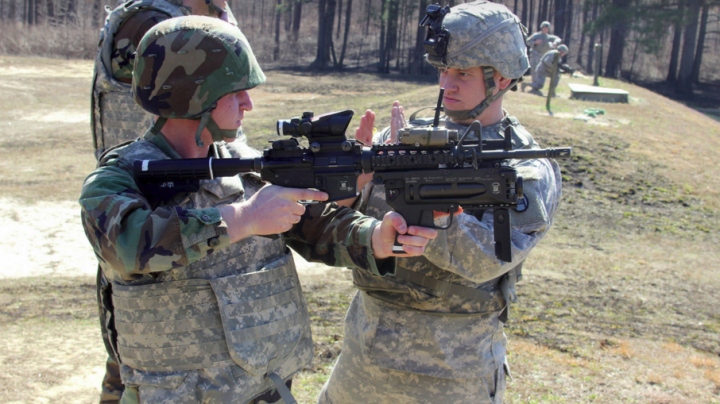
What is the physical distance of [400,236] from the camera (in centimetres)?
238

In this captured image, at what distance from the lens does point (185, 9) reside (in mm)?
3566

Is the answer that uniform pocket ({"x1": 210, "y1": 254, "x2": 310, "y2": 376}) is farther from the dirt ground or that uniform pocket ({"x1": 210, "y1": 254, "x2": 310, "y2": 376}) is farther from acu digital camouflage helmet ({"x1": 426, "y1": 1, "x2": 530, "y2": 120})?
the dirt ground

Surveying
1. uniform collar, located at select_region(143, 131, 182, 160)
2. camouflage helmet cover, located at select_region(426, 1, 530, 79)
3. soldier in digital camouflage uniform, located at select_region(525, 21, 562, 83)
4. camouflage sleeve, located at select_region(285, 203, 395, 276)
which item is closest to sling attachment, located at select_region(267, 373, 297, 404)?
camouflage sleeve, located at select_region(285, 203, 395, 276)

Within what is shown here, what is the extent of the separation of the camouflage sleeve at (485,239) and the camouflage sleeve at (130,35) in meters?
1.99

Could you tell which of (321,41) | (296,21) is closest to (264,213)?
(321,41)

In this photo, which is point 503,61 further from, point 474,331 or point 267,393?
point 267,393

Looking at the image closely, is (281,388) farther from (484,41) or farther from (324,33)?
(324,33)

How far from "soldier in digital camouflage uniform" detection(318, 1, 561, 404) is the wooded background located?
1076 inches

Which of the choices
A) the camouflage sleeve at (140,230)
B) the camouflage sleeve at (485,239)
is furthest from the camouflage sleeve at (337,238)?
the camouflage sleeve at (140,230)

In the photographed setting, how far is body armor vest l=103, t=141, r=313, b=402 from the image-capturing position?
7.31ft

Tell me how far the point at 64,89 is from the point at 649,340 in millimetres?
19771

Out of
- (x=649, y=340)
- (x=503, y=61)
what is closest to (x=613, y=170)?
(x=649, y=340)

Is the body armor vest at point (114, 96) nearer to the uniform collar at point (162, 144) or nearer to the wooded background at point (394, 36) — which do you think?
the uniform collar at point (162, 144)

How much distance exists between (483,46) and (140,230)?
73.6 inches
